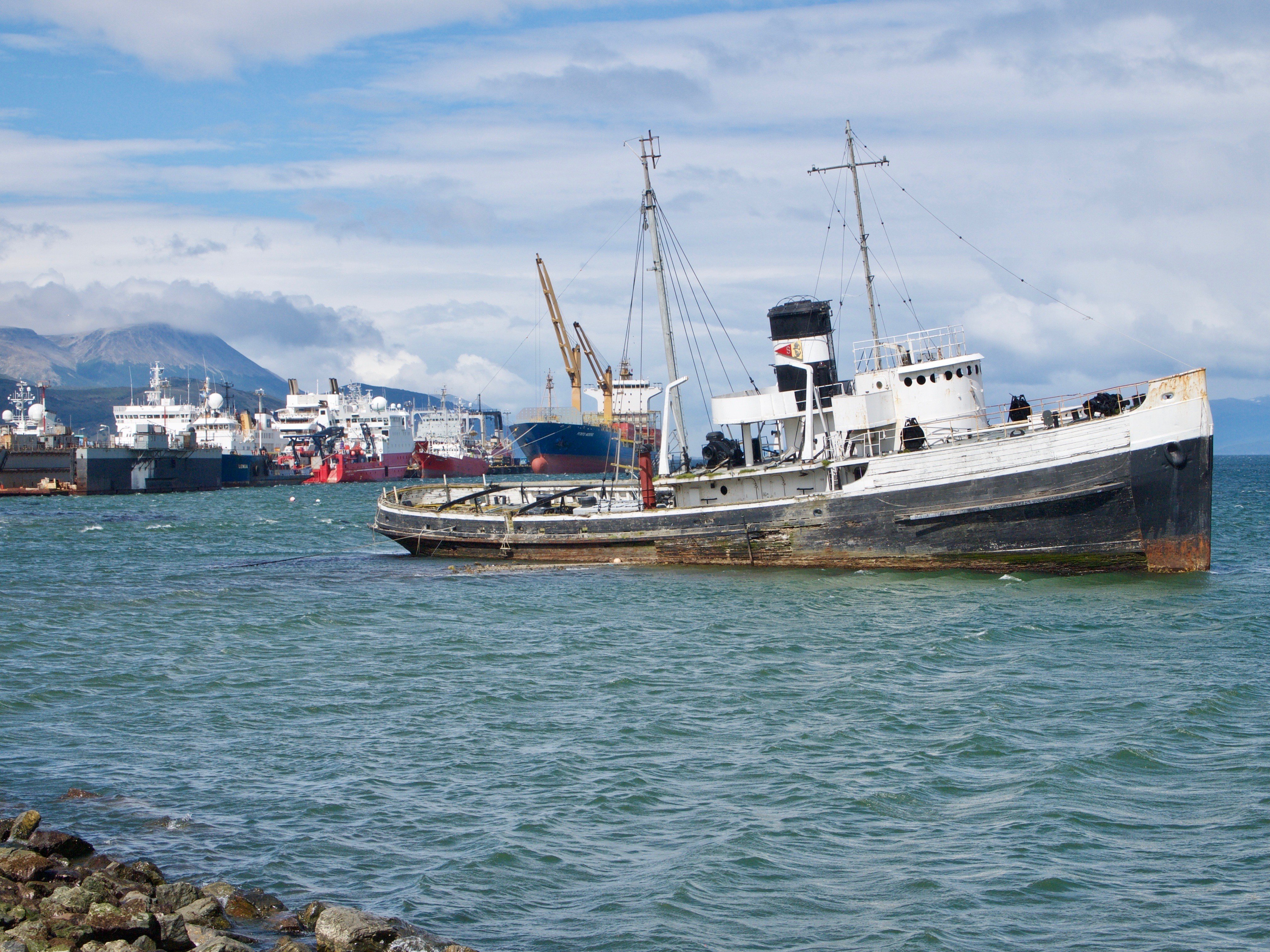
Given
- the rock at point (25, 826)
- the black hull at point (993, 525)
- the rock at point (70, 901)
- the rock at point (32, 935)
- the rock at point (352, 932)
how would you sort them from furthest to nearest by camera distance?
the black hull at point (993, 525), the rock at point (25, 826), the rock at point (70, 901), the rock at point (352, 932), the rock at point (32, 935)

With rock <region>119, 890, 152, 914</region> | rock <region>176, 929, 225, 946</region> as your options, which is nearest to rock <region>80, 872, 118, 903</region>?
rock <region>119, 890, 152, 914</region>

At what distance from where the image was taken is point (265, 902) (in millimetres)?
9391

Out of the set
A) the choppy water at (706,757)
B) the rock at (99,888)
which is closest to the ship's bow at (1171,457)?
the choppy water at (706,757)

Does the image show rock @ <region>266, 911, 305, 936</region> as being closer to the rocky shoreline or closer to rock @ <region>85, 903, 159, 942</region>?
the rocky shoreline

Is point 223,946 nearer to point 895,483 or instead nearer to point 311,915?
point 311,915

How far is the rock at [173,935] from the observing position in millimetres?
8461

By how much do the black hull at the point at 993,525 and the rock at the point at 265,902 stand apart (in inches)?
796

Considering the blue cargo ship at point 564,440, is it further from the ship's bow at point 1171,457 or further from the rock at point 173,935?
the rock at point 173,935

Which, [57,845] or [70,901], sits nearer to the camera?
[70,901]

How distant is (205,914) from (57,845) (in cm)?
227

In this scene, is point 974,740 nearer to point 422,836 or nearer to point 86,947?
point 422,836

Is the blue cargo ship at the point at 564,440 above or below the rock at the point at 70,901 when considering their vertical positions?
above

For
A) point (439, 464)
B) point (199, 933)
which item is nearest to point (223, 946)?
point (199, 933)

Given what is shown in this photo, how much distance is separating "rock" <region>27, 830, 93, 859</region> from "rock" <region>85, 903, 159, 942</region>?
1660mm
